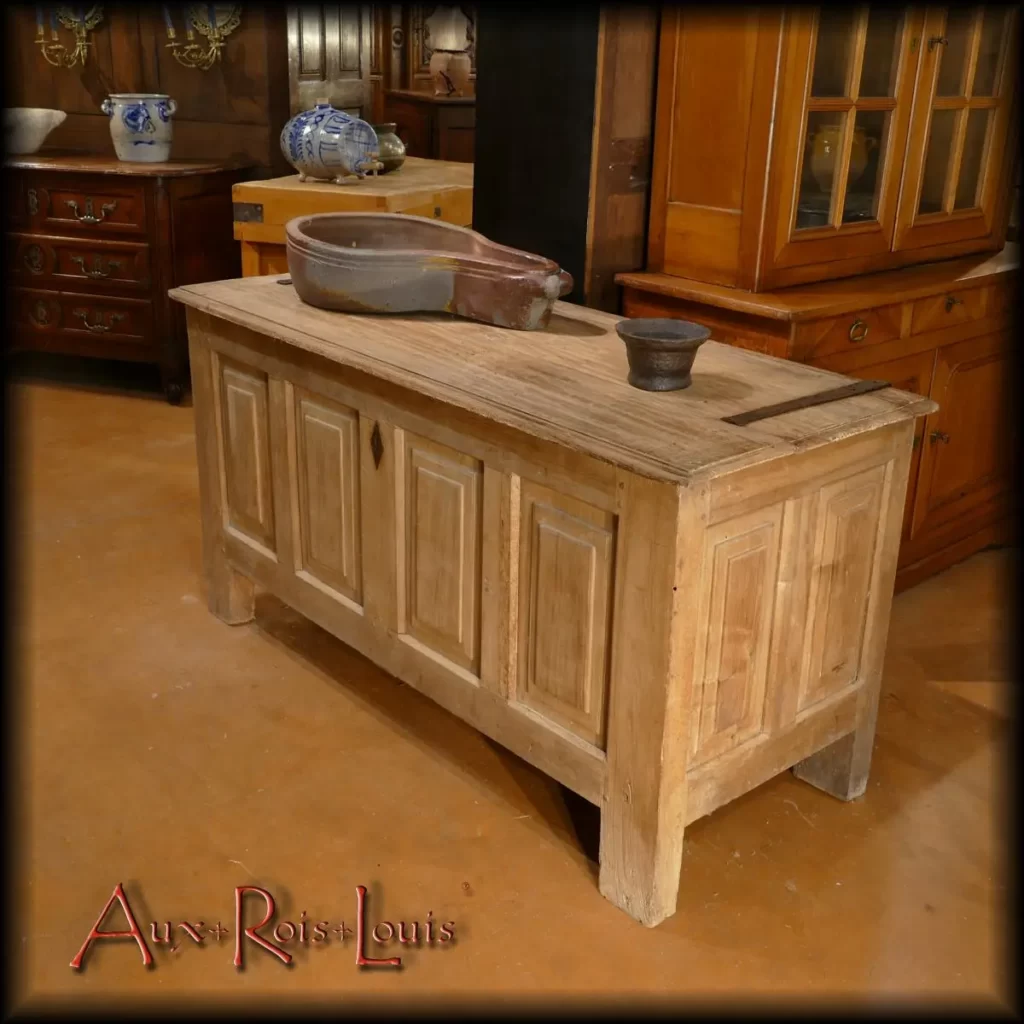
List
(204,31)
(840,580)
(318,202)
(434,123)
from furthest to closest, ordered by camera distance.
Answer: (434,123) < (204,31) < (318,202) < (840,580)

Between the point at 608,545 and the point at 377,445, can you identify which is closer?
the point at 608,545

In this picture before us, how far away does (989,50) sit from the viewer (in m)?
2.80

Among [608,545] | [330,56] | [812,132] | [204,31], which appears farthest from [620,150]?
[330,56]

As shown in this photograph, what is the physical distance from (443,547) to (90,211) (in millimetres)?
2920

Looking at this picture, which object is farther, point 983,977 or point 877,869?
point 877,869

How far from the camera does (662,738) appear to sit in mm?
1747

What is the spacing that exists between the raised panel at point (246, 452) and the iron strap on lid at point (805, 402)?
110 cm

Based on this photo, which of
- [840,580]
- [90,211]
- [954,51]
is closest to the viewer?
[840,580]

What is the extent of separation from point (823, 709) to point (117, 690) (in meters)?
1.47

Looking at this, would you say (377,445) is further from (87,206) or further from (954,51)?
(87,206)

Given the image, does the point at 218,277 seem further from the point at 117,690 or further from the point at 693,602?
the point at 693,602

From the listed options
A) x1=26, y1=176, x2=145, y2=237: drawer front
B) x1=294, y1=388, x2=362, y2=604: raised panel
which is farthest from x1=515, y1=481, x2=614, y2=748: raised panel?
x1=26, y1=176, x2=145, y2=237: drawer front

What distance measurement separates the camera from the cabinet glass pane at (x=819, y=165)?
2.46 m

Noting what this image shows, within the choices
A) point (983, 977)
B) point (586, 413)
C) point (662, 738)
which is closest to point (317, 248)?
point (586, 413)
